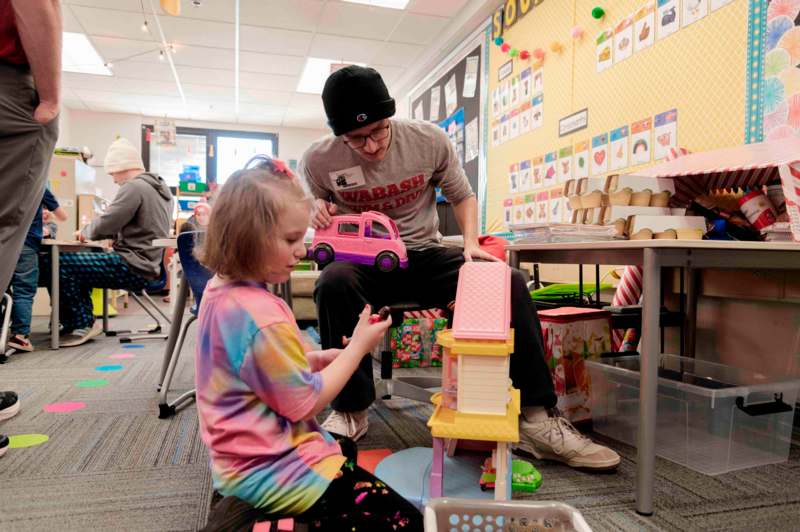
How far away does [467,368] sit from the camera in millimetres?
897

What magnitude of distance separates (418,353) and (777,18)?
74.1 inches

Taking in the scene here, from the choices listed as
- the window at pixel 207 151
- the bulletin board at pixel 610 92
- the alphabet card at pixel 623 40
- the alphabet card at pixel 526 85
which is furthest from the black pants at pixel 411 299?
the window at pixel 207 151

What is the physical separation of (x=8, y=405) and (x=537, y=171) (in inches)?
107

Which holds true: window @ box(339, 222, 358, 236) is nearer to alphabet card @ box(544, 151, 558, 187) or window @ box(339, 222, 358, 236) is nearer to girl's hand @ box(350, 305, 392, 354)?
girl's hand @ box(350, 305, 392, 354)

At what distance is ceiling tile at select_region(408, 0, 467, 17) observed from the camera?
3.78 m

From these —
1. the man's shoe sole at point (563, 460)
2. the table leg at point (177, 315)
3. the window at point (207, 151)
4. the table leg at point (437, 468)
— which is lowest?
the man's shoe sole at point (563, 460)

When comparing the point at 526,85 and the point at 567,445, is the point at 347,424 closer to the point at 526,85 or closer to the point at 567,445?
the point at 567,445

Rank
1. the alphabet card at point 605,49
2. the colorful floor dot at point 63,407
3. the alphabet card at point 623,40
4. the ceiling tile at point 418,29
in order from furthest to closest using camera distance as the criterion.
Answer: the ceiling tile at point 418,29 → the alphabet card at point 605,49 → the alphabet card at point 623,40 → the colorful floor dot at point 63,407

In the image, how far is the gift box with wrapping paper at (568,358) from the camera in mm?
1606

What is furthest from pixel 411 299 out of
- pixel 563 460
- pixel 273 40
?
pixel 273 40

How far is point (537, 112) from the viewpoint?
3098 millimetres

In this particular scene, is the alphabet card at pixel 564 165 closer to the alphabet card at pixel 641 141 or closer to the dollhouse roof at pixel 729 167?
the alphabet card at pixel 641 141

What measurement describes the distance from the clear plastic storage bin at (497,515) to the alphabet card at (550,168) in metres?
2.44

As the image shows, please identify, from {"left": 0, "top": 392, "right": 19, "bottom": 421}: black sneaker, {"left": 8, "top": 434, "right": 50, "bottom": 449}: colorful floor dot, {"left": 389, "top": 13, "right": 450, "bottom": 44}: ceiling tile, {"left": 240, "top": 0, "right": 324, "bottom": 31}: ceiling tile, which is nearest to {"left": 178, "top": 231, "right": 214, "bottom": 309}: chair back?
{"left": 8, "top": 434, "right": 50, "bottom": 449}: colorful floor dot
